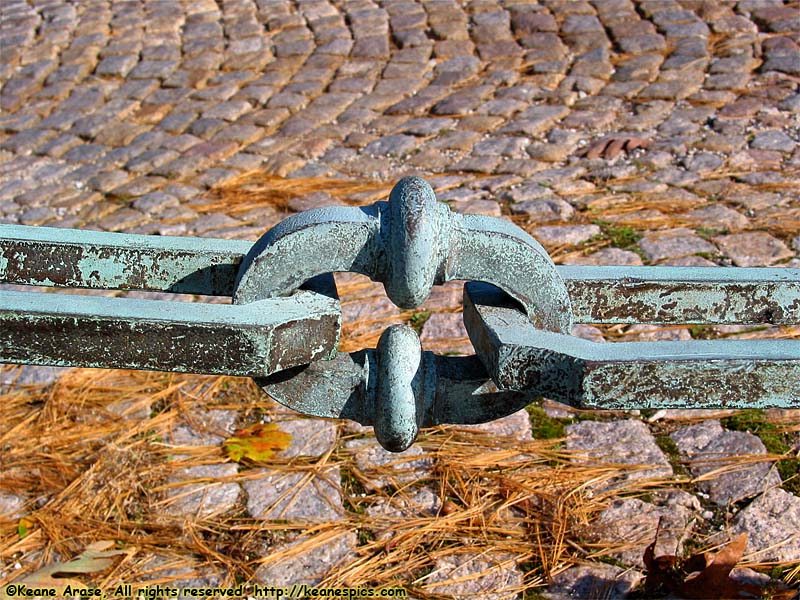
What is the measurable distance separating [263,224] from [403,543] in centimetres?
210

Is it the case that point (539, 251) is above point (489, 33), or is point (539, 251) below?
above

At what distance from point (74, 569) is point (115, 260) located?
1.29 m

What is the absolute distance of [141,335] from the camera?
1.27 m

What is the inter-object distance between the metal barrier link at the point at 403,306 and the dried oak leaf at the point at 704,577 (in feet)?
3.12

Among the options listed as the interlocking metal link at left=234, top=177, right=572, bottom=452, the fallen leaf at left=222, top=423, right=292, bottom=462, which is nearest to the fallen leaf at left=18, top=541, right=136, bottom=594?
the fallen leaf at left=222, top=423, right=292, bottom=462

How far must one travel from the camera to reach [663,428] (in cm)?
297

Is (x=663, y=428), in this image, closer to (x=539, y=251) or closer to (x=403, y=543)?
(x=403, y=543)

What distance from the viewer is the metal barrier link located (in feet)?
4.11

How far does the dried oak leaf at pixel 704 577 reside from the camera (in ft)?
7.42

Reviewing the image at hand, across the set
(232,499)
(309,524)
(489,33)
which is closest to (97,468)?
(232,499)

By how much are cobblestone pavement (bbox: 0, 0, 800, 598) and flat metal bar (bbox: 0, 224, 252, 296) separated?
3.99ft

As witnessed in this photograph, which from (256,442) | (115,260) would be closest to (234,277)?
(115,260)

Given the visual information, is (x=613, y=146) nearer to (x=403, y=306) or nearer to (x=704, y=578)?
(x=704, y=578)

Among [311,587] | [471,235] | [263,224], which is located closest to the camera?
[471,235]
